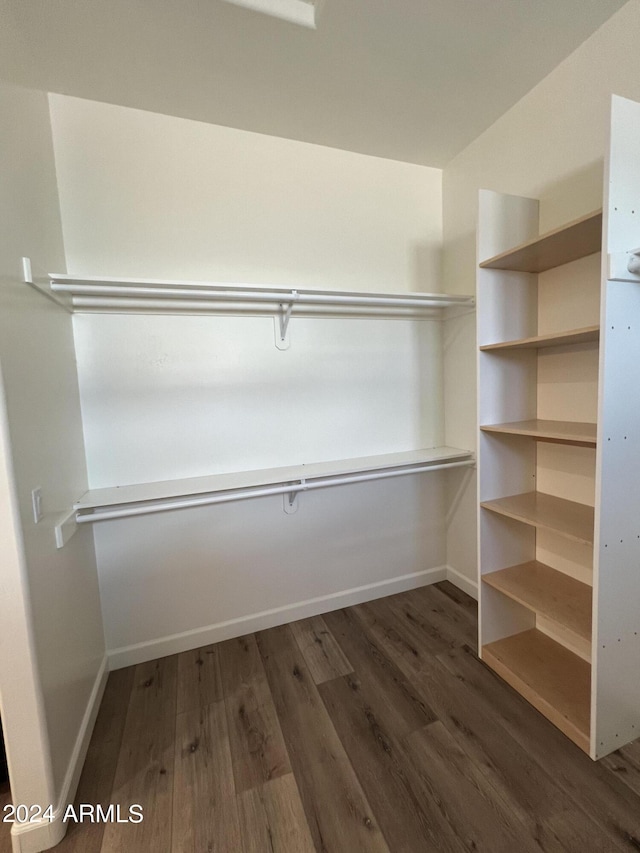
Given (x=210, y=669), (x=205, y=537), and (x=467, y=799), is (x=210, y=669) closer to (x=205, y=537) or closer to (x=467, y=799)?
(x=205, y=537)

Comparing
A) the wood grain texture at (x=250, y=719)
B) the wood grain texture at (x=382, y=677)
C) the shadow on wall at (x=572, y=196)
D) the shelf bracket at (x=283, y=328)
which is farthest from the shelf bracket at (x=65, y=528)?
the shadow on wall at (x=572, y=196)

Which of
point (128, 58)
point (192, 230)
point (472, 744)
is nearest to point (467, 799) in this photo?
point (472, 744)

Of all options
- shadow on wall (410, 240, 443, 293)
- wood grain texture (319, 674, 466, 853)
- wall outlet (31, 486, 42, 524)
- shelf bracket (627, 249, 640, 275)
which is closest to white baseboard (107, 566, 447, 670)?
wood grain texture (319, 674, 466, 853)

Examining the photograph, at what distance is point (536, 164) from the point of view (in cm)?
170

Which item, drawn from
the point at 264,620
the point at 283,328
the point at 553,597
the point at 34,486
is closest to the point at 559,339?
the point at 553,597

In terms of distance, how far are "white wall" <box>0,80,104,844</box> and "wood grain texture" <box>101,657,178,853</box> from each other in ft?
0.62

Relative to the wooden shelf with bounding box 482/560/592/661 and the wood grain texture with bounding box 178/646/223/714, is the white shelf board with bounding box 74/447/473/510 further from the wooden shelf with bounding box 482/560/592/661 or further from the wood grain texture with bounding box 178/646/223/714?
the wood grain texture with bounding box 178/646/223/714

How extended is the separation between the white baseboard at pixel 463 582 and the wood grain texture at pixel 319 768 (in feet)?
3.71

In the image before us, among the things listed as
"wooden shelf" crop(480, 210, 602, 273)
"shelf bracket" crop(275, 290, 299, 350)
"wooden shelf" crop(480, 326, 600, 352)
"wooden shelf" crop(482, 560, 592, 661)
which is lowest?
"wooden shelf" crop(482, 560, 592, 661)

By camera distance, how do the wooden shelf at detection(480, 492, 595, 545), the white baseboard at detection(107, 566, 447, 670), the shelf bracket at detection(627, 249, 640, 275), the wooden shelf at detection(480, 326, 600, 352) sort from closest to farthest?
1. the shelf bracket at detection(627, 249, 640, 275)
2. the wooden shelf at detection(480, 326, 600, 352)
3. the wooden shelf at detection(480, 492, 595, 545)
4. the white baseboard at detection(107, 566, 447, 670)

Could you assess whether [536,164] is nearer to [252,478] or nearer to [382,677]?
[252,478]

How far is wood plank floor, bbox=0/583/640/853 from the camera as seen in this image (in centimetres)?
110

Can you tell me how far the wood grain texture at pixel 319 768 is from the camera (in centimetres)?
110

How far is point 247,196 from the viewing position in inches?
73.8
